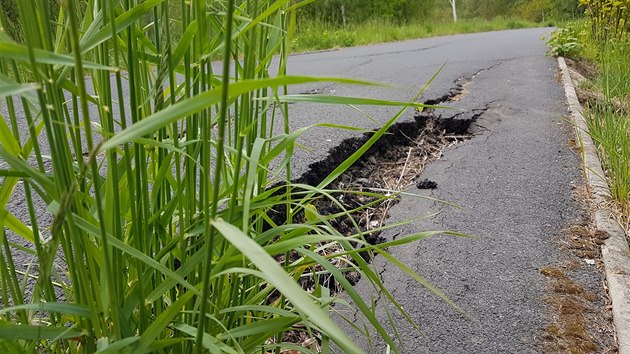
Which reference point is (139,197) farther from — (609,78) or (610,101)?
(609,78)

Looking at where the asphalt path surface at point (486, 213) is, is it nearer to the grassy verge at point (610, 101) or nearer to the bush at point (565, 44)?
the grassy verge at point (610, 101)

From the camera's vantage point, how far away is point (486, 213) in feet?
6.55

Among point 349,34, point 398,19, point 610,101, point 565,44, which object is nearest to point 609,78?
point 610,101

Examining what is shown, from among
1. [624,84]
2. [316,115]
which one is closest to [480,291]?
[316,115]

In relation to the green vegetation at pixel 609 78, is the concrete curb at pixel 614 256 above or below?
below

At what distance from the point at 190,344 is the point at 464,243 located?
1.16 metres

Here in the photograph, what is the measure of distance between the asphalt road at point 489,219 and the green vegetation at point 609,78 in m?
0.19

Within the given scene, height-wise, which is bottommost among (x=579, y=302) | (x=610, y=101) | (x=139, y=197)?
(x=579, y=302)

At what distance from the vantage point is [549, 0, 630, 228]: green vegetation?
1967 mm

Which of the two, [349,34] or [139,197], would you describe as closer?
[139,197]

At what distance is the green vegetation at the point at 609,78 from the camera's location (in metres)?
1.97

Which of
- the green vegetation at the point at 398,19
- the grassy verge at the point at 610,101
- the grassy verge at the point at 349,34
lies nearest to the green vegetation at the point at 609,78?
the grassy verge at the point at 610,101

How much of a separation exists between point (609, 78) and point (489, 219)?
191 centimetres

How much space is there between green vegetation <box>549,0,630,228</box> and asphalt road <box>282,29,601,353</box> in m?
0.19
